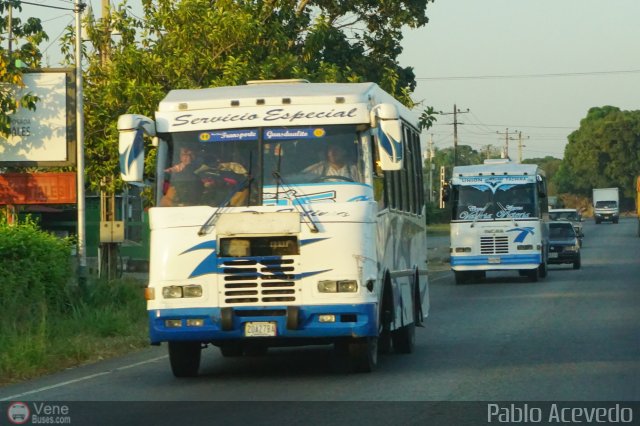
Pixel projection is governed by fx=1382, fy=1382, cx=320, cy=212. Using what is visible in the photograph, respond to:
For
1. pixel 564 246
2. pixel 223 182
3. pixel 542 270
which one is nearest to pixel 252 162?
pixel 223 182

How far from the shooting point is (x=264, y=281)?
44.1 ft

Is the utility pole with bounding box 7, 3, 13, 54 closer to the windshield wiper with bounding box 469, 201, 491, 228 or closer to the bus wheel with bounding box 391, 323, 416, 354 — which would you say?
the bus wheel with bounding box 391, 323, 416, 354

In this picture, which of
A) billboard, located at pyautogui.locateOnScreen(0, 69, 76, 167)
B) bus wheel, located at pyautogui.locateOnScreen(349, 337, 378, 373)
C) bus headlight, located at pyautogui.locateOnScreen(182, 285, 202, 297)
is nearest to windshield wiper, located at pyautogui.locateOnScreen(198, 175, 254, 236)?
bus headlight, located at pyautogui.locateOnScreen(182, 285, 202, 297)

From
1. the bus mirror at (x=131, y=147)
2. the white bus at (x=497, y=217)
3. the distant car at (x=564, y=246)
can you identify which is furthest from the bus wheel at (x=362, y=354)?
the distant car at (x=564, y=246)

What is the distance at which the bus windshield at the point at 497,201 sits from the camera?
118 ft

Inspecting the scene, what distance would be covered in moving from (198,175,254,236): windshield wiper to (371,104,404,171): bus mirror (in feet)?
4.42

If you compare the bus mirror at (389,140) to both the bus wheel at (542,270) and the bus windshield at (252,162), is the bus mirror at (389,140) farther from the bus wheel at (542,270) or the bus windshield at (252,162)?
the bus wheel at (542,270)

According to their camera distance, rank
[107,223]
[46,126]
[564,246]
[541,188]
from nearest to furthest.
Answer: [46,126]
[107,223]
[541,188]
[564,246]

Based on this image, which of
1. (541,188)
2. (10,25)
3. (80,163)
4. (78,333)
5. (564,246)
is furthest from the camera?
(564,246)

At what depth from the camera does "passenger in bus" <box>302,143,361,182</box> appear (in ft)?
45.6

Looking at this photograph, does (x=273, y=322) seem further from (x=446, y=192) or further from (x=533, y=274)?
(x=533, y=274)

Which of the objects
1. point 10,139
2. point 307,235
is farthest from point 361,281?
point 10,139

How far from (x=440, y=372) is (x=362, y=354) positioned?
1.03m

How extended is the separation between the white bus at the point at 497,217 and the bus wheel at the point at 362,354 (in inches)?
864
